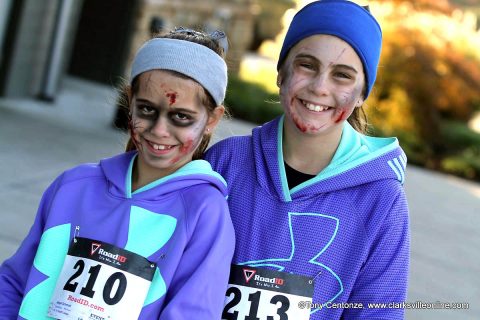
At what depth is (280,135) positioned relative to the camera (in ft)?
9.57

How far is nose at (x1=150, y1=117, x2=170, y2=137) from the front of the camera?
105 inches

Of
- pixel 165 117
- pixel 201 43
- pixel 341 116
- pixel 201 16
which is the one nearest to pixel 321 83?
pixel 341 116

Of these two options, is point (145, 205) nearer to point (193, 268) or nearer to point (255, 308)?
point (193, 268)

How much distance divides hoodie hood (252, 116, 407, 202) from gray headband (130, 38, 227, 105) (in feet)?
0.89

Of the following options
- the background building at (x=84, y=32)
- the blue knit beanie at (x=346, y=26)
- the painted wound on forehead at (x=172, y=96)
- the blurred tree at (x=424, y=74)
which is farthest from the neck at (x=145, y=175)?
the blurred tree at (x=424, y=74)

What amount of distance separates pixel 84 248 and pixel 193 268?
1.12 feet

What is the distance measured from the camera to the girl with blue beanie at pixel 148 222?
2.54 meters

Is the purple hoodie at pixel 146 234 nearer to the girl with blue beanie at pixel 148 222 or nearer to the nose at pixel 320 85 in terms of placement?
the girl with blue beanie at pixel 148 222

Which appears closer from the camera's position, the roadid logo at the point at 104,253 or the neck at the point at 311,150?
the roadid logo at the point at 104,253

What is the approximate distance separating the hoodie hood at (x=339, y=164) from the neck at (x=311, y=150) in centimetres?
3

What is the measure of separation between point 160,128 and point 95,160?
5.14 m

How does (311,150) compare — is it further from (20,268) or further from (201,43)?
(20,268)

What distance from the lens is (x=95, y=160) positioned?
770 centimetres

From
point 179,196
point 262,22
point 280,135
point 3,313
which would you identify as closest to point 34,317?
point 3,313
